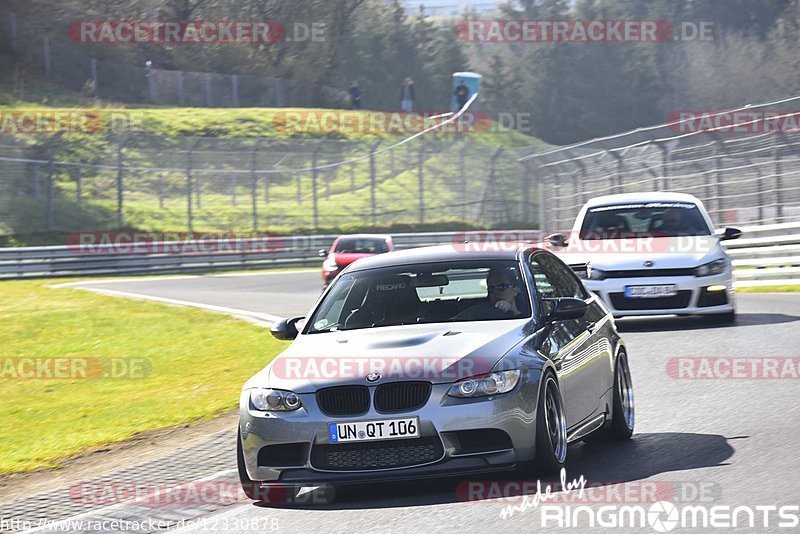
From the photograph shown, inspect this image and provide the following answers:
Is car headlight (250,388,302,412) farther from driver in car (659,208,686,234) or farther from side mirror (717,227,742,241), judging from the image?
side mirror (717,227,742,241)

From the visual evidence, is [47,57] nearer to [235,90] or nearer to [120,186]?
[235,90]

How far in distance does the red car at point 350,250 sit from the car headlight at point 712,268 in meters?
13.2

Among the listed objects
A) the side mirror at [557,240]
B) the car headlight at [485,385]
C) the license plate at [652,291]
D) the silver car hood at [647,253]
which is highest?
the side mirror at [557,240]

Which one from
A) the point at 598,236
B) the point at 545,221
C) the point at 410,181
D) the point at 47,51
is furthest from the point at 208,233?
the point at 598,236

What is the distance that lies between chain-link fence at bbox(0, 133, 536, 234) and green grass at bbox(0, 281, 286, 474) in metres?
16.3

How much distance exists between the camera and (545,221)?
40.8 m

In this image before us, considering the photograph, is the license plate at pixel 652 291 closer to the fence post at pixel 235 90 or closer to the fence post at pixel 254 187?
the fence post at pixel 254 187

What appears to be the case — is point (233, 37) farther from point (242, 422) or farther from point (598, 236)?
point (242, 422)

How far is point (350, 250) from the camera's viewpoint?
29.9m

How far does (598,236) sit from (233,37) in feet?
189

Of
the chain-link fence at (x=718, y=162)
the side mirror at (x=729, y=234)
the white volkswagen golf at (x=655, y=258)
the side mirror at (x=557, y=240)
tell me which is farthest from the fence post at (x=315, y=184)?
the side mirror at (x=729, y=234)

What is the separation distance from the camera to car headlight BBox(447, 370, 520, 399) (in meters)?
7.15

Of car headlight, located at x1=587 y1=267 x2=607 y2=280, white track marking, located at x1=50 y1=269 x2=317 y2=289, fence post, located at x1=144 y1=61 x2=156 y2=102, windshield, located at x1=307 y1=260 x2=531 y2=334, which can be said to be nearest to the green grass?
windshield, located at x1=307 y1=260 x2=531 y2=334

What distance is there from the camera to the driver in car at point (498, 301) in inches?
321
